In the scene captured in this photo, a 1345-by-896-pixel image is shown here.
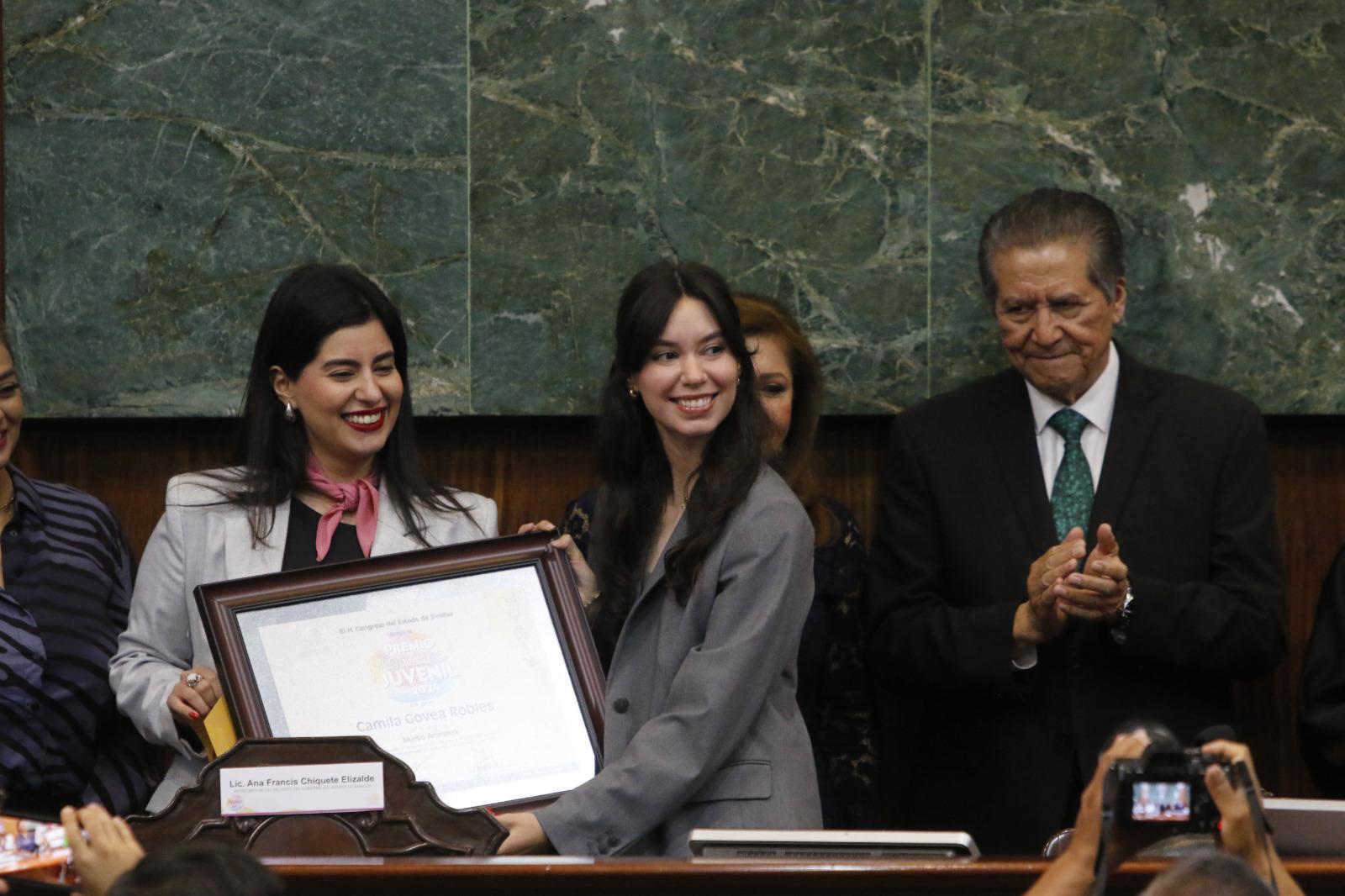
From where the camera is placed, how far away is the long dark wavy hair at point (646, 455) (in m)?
2.93

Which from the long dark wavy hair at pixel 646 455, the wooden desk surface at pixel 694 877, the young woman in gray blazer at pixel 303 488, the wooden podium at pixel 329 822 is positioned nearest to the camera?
the wooden desk surface at pixel 694 877

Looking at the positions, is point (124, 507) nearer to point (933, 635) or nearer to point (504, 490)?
point (504, 490)

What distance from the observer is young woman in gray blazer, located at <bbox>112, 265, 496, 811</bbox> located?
3031 mm

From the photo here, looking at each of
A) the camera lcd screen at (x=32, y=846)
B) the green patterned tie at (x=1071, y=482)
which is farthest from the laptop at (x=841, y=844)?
the green patterned tie at (x=1071, y=482)

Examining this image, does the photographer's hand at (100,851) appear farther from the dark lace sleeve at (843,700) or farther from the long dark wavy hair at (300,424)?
→ the dark lace sleeve at (843,700)

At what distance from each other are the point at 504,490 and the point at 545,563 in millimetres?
1149

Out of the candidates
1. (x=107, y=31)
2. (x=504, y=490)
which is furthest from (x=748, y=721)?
(x=107, y=31)

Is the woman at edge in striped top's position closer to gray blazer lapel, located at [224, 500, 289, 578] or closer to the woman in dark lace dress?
gray blazer lapel, located at [224, 500, 289, 578]

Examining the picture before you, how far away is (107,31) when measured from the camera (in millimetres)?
3836

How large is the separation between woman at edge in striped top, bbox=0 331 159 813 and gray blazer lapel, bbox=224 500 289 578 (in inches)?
16.4

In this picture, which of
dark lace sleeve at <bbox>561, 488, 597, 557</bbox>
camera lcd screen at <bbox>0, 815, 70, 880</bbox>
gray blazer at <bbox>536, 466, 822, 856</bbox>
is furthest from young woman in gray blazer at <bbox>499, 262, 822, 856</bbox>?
camera lcd screen at <bbox>0, 815, 70, 880</bbox>

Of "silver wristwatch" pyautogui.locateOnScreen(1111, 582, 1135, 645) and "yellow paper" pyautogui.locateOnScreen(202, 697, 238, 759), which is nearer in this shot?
"yellow paper" pyautogui.locateOnScreen(202, 697, 238, 759)

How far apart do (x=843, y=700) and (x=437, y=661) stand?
3.30 ft

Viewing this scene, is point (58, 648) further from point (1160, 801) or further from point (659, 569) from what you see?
point (1160, 801)
